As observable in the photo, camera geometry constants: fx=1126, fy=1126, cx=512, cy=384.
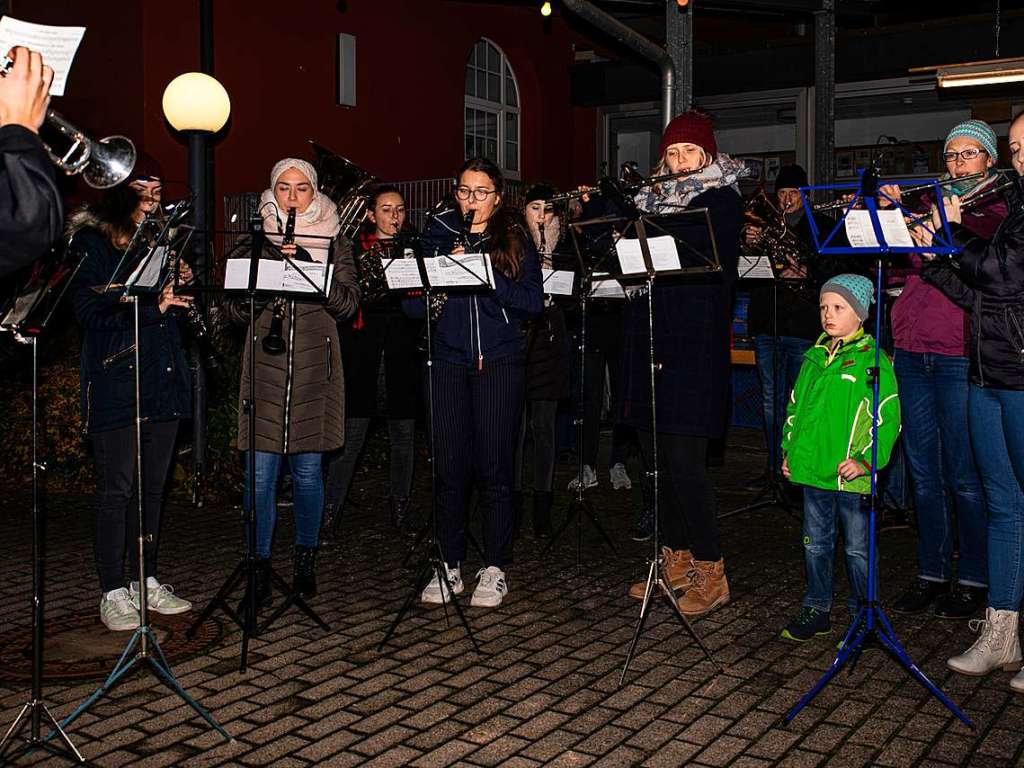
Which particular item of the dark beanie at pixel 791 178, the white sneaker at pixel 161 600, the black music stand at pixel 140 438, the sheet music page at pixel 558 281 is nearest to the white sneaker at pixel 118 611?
the white sneaker at pixel 161 600

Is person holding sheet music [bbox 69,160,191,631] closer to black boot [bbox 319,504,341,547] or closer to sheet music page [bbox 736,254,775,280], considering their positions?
black boot [bbox 319,504,341,547]

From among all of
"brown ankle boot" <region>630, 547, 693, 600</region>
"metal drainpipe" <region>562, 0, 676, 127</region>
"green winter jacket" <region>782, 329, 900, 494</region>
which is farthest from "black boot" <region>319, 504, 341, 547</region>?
"metal drainpipe" <region>562, 0, 676, 127</region>

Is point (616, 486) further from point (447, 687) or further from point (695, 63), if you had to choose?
point (695, 63)

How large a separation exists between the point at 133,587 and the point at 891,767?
3828 millimetres

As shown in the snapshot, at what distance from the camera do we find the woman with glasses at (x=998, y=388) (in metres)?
4.45

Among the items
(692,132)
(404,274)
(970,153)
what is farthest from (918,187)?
(404,274)

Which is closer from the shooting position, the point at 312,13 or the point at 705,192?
the point at 705,192

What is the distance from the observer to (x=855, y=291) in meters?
5.32

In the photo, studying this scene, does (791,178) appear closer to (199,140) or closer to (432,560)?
(199,140)

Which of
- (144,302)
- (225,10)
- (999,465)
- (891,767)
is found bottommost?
(891,767)

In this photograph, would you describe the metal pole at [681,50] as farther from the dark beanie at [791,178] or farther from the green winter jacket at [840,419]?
the green winter jacket at [840,419]

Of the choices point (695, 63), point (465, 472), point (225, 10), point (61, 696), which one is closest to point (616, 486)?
point (465, 472)

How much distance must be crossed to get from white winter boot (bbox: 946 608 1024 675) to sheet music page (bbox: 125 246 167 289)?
3.77 meters

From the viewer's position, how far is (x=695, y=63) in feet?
57.4
